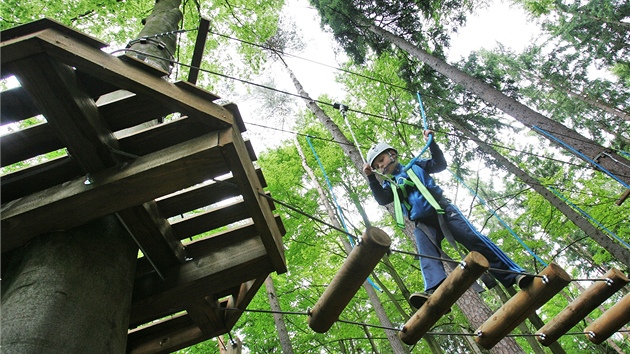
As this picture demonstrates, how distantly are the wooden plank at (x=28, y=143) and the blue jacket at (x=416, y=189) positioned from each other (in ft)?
8.18

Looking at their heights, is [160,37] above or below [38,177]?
above

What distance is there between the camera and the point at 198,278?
2734 millimetres

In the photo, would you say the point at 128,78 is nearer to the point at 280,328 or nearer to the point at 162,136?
the point at 162,136

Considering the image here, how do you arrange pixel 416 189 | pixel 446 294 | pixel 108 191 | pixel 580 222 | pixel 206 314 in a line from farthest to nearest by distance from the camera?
pixel 580 222, pixel 416 189, pixel 206 314, pixel 446 294, pixel 108 191

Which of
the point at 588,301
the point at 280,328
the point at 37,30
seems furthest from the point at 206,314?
the point at 280,328

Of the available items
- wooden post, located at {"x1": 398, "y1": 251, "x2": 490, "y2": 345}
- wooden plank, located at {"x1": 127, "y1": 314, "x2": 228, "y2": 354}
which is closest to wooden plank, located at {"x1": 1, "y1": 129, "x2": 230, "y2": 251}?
wooden post, located at {"x1": 398, "y1": 251, "x2": 490, "y2": 345}

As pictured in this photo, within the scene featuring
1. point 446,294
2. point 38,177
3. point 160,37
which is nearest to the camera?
point 38,177

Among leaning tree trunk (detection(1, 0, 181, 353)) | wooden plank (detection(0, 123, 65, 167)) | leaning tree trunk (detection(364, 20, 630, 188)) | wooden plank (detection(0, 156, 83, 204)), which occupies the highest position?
leaning tree trunk (detection(364, 20, 630, 188))

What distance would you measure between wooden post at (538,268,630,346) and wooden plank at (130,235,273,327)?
2.29 meters

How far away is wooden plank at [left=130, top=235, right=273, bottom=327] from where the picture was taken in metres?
2.74

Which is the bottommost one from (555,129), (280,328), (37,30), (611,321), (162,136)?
(280,328)

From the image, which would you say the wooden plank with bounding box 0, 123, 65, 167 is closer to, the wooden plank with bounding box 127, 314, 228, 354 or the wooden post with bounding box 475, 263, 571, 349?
the wooden plank with bounding box 127, 314, 228, 354

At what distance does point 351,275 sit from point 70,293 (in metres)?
1.45

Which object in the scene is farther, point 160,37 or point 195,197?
point 160,37
